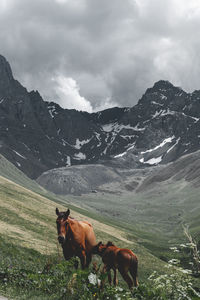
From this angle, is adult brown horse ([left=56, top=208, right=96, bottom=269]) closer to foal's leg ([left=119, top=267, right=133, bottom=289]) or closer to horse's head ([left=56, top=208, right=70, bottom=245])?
horse's head ([left=56, top=208, right=70, bottom=245])

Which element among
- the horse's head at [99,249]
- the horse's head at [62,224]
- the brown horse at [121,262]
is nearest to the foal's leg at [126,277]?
the brown horse at [121,262]

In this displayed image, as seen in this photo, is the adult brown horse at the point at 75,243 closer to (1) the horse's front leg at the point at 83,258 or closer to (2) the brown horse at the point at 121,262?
(1) the horse's front leg at the point at 83,258

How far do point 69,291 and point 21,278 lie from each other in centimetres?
431

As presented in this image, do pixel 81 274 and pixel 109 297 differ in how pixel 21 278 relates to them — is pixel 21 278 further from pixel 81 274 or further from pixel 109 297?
pixel 109 297

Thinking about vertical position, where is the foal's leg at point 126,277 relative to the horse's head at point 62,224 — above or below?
below

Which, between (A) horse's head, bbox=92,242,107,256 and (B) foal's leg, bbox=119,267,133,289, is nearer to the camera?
(B) foal's leg, bbox=119,267,133,289

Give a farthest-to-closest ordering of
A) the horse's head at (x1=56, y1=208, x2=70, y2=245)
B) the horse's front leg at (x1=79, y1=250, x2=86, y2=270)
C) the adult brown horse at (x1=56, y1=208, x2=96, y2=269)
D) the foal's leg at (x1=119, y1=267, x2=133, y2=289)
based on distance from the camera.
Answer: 1. the horse's front leg at (x1=79, y1=250, x2=86, y2=270)
2. the adult brown horse at (x1=56, y1=208, x2=96, y2=269)
3. the horse's head at (x1=56, y1=208, x2=70, y2=245)
4. the foal's leg at (x1=119, y1=267, x2=133, y2=289)

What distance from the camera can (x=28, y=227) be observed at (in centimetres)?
4944

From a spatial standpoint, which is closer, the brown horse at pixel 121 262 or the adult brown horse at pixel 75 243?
the brown horse at pixel 121 262

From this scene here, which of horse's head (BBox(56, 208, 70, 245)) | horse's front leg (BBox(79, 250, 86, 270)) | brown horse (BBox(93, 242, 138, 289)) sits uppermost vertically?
horse's head (BBox(56, 208, 70, 245))

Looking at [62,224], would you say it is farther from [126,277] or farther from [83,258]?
[126,277]

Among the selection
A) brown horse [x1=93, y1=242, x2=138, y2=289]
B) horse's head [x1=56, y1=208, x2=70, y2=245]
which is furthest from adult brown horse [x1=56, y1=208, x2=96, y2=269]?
brown horse [x1=93, y1=242, x2=138, y2=289]

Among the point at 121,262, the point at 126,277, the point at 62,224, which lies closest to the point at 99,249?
the point at 121,262

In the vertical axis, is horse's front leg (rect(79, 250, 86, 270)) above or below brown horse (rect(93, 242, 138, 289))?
below
